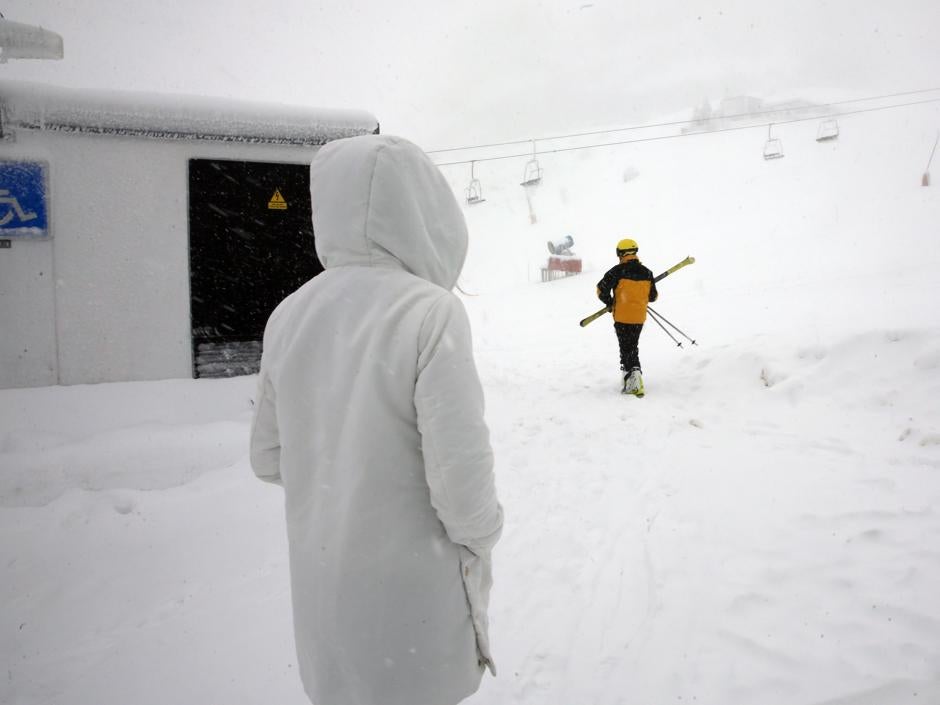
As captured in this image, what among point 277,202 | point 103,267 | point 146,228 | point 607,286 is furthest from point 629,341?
point 103,267

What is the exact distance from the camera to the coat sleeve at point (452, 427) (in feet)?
4.44

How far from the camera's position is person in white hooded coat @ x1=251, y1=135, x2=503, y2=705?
4.54ft

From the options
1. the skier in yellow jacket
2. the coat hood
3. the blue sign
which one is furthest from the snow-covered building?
the coat hood

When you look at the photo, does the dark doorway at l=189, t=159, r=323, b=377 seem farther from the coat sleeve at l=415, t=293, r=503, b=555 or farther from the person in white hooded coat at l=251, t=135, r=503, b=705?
the coat sleeve at l=415, t=293, r=503, b=555

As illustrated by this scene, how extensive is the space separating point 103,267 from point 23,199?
791 millimetres

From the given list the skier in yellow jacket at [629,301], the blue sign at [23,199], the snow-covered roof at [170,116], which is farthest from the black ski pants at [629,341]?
the blue sign at [23,199]

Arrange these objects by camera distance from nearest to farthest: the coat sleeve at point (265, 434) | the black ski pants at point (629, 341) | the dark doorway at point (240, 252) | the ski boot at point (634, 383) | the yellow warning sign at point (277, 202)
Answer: the coat sleeve at point (265, 434) → the dark doorway at point (240, 252) → the yellow warning sign at point (277, 202) → the ski boot at point (634, 383) → the black ski pants at point (629, 341)

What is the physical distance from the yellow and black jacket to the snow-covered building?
390 centimetres

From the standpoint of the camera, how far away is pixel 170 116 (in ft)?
15.7

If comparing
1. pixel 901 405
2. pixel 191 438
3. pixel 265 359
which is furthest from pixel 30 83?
pixel 901 405

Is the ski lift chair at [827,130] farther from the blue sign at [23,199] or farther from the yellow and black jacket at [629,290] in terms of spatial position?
the blue sign at [23,199]

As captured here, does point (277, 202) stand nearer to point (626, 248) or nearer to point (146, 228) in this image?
point (146, 228)

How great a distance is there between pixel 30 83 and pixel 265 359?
187 inches

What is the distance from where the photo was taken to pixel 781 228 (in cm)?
2230
